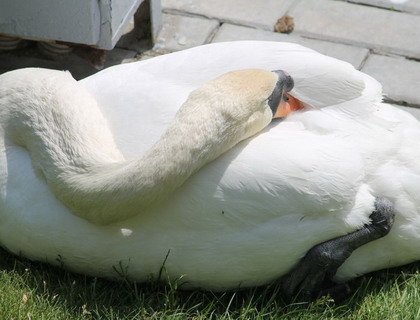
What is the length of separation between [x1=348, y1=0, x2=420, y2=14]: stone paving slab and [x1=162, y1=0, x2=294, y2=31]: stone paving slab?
0.50 meters

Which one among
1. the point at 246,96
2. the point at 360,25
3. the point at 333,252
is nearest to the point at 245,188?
the point at 246,96

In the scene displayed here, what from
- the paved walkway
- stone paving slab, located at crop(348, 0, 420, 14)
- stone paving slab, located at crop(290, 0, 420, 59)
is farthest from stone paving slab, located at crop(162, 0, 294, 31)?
stone paving slab, located at crop(348, 0, 420, 14)

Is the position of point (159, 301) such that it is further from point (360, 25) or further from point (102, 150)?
point (360, 25)

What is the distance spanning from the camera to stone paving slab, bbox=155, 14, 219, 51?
6074mm

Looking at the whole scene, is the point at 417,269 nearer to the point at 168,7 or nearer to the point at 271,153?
the point at 271,153

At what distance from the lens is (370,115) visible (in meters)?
4.15

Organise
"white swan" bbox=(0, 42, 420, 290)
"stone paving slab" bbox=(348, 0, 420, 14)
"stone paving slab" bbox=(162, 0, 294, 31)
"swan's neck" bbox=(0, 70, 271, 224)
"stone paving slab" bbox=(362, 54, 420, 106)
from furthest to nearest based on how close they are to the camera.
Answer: "stone paving slab" bbox=(348, 0, 420, 14) < "stone paving slab" bbox=(162, 0, 294, 31) < "stone paving slab" bbox=(362, 54, 420, 106) < "white swan" bbox=(0, 42, 420, 290) < "swan's neck" bbox=(0, 70, 271, 224)

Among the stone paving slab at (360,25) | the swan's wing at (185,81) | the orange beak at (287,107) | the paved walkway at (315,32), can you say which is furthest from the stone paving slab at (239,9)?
the orange beak at (287,107)

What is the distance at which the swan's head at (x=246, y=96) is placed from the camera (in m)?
3.72

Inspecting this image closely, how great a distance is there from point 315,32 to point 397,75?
62cm

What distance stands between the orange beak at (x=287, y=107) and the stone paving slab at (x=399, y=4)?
2.49 m

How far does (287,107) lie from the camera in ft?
13.3

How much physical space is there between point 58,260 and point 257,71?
1.12 meters

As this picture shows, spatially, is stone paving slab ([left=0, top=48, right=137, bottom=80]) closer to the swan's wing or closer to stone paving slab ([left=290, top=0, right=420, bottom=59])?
stone paving slab ([left=290, top=0, right=420, bottom=59])
